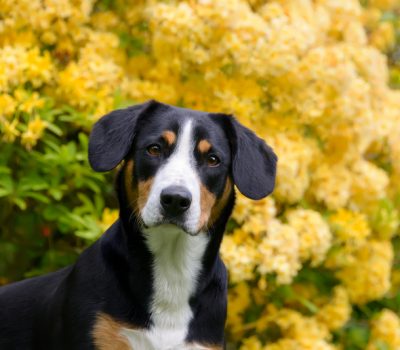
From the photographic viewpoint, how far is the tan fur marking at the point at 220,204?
11.8 ft

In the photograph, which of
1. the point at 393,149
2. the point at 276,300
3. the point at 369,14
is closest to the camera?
the point at 276,300

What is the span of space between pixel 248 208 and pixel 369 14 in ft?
7.22

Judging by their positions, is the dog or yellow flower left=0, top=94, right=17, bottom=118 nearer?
the dog

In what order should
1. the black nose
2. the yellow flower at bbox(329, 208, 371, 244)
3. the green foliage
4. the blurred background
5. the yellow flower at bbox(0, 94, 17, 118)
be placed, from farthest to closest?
the yellow flower at bbox(329, 208, 371, 244), the blurred background, the green foliage, the yellow flower at bbox(0, 94, 17, 118), the black nose

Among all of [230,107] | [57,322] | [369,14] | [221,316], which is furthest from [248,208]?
[369,14]

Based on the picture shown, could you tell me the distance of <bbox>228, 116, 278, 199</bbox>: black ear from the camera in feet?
11.8

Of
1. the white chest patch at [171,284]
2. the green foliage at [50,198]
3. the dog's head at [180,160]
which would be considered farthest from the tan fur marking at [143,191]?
the green foliage at [50,198]

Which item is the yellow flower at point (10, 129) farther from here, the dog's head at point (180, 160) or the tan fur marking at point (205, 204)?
the tan fur marking at point (205, 204)

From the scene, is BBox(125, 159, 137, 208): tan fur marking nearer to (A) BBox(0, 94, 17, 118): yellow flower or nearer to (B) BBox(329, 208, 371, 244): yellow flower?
(A) BBox(0, 94, 17, 118): yellow flower

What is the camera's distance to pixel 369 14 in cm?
634

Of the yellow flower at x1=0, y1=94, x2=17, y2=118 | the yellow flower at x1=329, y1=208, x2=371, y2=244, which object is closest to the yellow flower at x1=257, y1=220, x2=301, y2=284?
the yellow flower at x1=329, y1=208, x2=371, y2=244

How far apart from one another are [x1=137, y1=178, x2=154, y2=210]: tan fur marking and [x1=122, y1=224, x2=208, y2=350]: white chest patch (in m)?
0.12

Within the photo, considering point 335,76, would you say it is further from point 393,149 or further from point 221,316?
point 221,316

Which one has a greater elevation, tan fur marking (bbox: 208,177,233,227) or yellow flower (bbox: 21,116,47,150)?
tan fur marking (bbox: 208,177,233,227)
